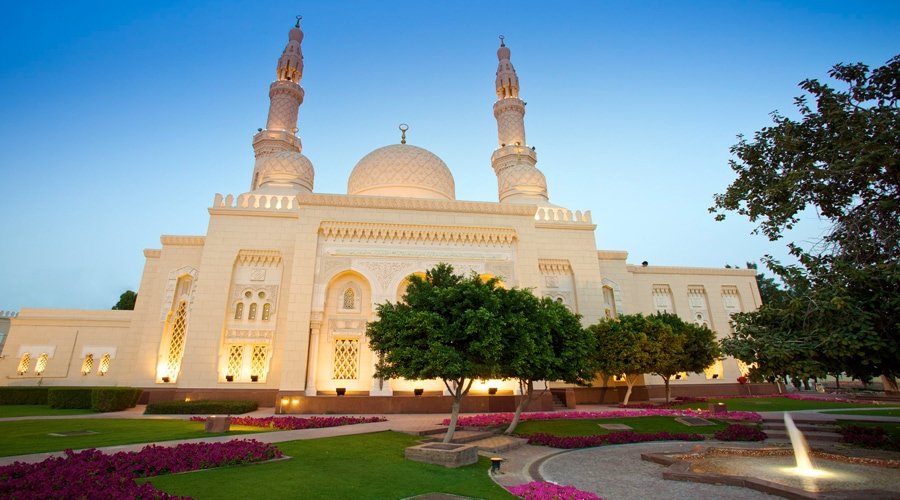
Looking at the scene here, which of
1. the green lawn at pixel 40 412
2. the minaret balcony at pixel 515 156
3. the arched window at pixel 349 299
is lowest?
the green lawn at pixel 40 412

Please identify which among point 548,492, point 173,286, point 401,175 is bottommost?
point 548,492

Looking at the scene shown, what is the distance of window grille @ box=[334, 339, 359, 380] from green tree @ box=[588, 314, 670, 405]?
10148mm

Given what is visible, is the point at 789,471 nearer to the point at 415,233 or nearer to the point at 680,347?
the point at 680,347

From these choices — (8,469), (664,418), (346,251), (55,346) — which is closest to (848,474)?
(664,418)

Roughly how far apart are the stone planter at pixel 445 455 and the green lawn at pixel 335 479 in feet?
0.62

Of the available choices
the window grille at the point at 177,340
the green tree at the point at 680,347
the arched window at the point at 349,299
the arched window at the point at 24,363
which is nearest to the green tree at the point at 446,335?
the arched window at the point at 349,299

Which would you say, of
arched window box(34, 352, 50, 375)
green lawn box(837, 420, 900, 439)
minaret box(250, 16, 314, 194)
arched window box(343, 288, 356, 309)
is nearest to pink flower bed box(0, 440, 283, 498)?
arched window box(343, 288, 356, 309)

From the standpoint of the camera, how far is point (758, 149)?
364 inches

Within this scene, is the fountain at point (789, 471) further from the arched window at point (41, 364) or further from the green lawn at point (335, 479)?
the arched window at point (41, 364)

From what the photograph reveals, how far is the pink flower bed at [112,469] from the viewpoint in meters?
4.76

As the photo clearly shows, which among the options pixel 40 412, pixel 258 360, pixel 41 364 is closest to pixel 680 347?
pixel 258 360

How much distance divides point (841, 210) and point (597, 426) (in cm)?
801

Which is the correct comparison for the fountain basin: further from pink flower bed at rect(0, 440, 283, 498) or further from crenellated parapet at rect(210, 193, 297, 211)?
crenellated parapet at rect(210, 193, 297, 211)

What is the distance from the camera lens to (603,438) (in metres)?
11.3
